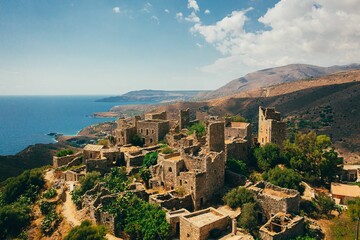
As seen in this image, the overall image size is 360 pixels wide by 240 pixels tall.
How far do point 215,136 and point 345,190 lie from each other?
15686 mm

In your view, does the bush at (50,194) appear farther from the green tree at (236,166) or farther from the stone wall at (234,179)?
the green tree at (236,166)

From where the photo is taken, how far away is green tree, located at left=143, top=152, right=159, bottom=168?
3353 centimetres

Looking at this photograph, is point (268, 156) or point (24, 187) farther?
point (24, 187)

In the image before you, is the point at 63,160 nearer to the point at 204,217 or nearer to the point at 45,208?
the point at 45,208

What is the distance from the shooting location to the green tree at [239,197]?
82.1 feet

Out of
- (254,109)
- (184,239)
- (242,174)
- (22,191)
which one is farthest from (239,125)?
(254,109)

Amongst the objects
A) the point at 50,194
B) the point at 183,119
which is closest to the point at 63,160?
the point at 50,194

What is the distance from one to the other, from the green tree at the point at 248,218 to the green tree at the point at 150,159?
41.8 ft

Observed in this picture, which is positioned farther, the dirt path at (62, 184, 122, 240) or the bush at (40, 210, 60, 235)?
the bush at (40, 210, 60, 235)

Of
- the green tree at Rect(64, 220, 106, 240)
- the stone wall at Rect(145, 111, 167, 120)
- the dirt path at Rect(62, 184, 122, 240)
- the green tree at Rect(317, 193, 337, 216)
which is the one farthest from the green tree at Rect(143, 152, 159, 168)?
the green tree at Rect(317, 193, 337, 216)

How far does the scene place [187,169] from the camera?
28.8m

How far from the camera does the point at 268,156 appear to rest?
34.5 m

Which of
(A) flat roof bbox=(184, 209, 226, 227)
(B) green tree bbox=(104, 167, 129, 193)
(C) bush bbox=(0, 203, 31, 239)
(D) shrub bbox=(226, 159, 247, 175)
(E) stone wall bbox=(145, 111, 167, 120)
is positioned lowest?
(C) bush bbox=(0, 203, 31, 239)

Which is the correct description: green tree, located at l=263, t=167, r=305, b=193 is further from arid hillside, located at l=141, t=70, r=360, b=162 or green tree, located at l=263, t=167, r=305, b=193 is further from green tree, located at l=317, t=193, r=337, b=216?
arid hillside, located at l=141, t=70, r=360, b=162
